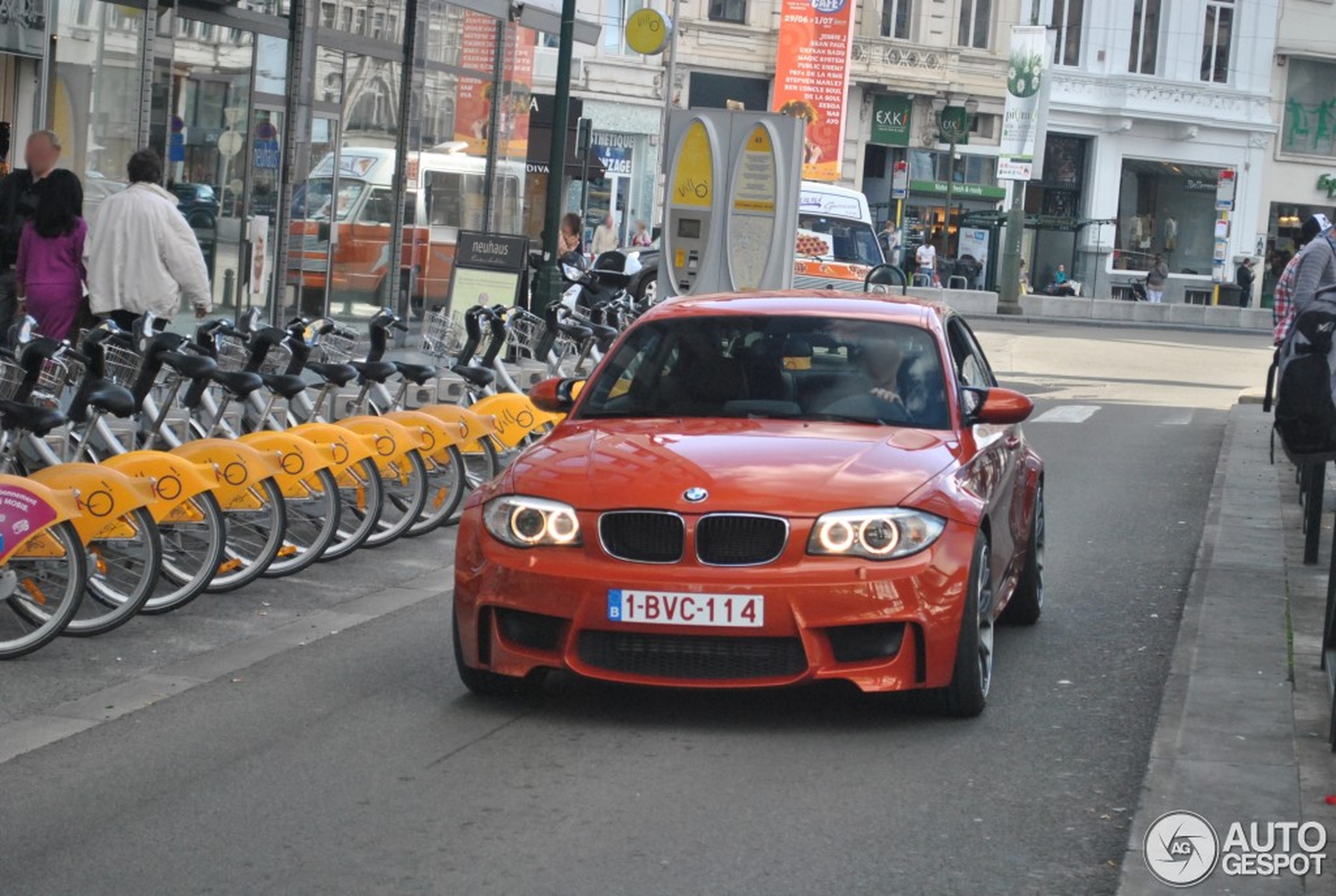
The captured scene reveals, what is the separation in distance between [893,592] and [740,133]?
1459cm

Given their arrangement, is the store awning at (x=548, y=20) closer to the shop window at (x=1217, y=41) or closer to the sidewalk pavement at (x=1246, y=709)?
the sidewalk pavement at (x=1246, y=709)

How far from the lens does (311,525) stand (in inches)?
389

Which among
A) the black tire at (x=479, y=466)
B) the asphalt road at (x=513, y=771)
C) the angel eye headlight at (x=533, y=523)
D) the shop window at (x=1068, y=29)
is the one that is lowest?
the asphalt road at (x=513, y=771)

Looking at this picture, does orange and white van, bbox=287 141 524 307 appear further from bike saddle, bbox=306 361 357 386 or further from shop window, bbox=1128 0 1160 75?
shop window, bbox=1128 0 1160 75

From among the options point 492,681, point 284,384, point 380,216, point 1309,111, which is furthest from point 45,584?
point 1309,111

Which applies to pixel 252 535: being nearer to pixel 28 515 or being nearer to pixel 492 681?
pixel 28 515

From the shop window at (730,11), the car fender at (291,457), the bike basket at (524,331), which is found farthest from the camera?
the shop window at (730,11)

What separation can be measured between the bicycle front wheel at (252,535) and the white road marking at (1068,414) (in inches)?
504

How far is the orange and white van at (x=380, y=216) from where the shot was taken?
22.5 m

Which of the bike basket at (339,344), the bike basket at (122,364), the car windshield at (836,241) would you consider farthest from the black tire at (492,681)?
the car windshield at (836,241)

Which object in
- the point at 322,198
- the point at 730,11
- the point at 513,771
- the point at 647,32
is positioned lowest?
the point at 513,771

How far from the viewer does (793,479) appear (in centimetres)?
707

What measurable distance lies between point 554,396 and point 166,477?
163cm

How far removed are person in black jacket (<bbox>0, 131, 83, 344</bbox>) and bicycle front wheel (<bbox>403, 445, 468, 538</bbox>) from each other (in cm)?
292
